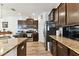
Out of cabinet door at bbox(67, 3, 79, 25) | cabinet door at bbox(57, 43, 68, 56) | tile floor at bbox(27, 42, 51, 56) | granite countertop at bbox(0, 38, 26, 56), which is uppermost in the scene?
cabinet door at bbox(67, 3, 79, 25)

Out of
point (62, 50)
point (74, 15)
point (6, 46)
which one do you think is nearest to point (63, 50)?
point (62, 50)

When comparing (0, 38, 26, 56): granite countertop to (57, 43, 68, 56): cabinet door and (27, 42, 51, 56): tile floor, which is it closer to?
(57, 43, 68, 56): cabinet door

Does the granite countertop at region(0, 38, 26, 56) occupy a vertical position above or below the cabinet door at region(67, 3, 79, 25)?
below

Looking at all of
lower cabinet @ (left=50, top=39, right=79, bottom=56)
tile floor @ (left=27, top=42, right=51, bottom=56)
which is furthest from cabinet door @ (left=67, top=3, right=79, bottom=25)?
tile floor @ (left=27, top=42, right=51, bottom=56)

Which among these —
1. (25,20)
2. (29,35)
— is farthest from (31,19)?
(29,35)

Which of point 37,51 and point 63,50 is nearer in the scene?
point 63,50

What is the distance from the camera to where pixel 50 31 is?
22.9 ft

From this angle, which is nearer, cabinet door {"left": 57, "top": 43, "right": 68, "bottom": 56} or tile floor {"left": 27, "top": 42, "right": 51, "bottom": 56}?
cabinet door {"left": 57, "top": 43, "right": 68, "bottom": 56}

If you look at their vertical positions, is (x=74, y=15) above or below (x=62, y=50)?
above

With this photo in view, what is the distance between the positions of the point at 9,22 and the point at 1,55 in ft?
39.7

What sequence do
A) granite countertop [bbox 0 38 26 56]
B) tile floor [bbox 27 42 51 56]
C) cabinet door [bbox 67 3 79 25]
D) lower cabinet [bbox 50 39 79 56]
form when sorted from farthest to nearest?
1. tile floor [bbox 27 42 51 56]
2. cabinet door [bbox 67 3 79 25]
3. lower cabinet [bbox 50 39 79 56]
4. granite countertop [bbox 0 38 26 56]

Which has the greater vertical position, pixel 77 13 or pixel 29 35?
pixel 77 13

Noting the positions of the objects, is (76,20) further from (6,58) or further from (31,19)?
(31,19)

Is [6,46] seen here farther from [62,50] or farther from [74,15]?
[74,15]
